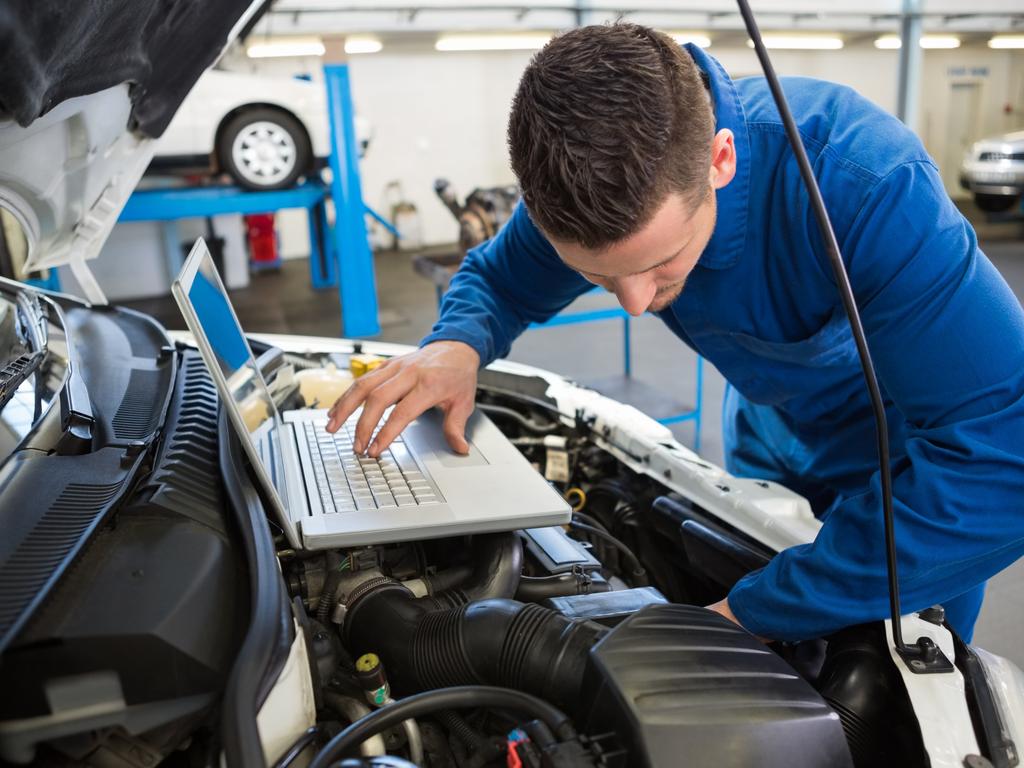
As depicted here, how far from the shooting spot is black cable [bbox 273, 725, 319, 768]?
0.70m

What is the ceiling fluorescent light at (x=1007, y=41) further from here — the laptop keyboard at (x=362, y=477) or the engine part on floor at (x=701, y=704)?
the engine part on floor at (x=701, y=704)

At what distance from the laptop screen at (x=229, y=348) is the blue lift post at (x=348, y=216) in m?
3.46

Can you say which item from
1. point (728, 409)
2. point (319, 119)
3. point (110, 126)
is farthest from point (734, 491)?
point (319, 119)

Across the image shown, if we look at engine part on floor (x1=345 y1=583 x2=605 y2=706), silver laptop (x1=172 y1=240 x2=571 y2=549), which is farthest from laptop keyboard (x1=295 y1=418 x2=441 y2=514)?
engine part on floor (x1=345 y1=583 x2=605 y2=706)

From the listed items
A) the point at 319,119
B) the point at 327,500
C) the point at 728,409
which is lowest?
the point at 728,409

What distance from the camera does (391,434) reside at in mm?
1188

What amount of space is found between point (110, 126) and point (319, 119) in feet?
12.1

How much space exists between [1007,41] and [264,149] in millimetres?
11242

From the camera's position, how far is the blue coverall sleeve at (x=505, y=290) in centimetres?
146

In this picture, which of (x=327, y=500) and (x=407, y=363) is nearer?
(x=327, y=500)

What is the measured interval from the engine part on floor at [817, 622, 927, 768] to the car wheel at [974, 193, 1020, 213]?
8015 mm

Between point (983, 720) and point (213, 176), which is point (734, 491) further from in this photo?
point (213, 176)

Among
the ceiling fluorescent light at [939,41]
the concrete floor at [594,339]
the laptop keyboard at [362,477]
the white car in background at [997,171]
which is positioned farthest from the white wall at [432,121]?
the laptop keyboard at [362,477]

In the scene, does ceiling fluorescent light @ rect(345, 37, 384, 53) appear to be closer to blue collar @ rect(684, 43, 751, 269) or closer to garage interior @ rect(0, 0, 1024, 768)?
garage interior @ rect(0, 0, 1024, 768)
